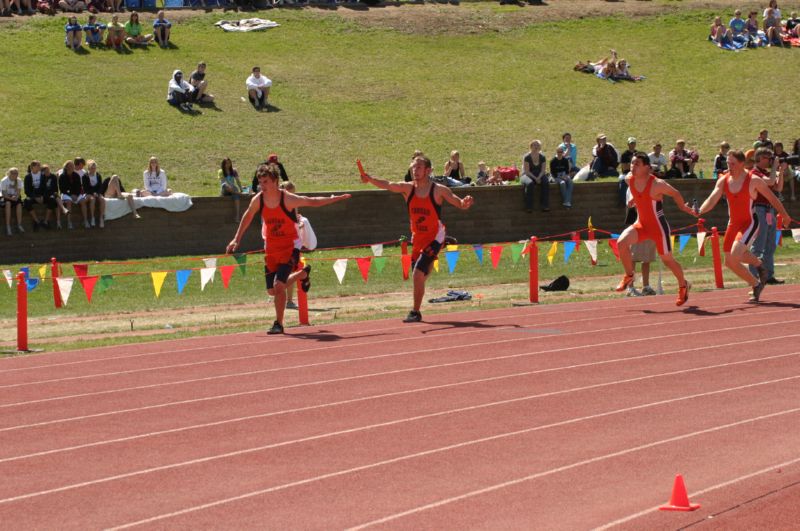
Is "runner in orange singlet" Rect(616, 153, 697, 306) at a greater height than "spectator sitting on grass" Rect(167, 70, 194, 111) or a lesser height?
Answer: lesser

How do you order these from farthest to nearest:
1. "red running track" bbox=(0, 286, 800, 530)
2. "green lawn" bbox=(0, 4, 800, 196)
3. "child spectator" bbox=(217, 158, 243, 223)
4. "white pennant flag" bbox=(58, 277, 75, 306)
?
1. "green lawn" bbox=(0, 4, 800, 196)
2. "child spectator" bbox=(217, 158, 243, 223)
3. "white pennant flag" bbox=(58, 277, 75, 306)
4. "red running track" bbox=(0, 286, 800, 530)

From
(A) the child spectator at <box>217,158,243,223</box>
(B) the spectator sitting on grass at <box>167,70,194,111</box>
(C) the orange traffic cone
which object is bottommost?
(C) the orange traffic cone

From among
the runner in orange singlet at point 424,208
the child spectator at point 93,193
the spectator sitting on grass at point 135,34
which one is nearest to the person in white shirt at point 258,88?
the spectator sitting on grass at point 135,34

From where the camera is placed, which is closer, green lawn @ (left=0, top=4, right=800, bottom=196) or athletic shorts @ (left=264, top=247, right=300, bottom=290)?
athletic shorts @ (left=264, top=247, right=300, bottom=290)

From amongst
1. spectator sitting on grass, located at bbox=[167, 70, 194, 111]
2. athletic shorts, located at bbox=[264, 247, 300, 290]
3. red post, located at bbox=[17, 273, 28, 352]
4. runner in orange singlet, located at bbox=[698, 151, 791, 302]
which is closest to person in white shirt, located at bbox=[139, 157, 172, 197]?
spectator sitting on grass, located at bbox=[167, 70, 194, 111]

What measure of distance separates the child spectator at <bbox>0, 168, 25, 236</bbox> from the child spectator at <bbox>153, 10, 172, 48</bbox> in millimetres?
15272

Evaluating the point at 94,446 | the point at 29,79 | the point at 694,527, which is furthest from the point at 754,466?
the point at 29,79

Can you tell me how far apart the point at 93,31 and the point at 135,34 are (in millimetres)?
1366

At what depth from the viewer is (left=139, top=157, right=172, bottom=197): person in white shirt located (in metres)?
27.4

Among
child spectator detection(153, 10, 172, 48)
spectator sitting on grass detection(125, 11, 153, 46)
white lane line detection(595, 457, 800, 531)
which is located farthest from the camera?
child spectator detection(153, 10, 172, 48)

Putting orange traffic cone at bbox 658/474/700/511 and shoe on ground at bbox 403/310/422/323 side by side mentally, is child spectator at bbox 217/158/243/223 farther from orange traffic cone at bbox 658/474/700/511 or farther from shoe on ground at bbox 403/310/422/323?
orange traffic cone at bbox 658/474/700/511

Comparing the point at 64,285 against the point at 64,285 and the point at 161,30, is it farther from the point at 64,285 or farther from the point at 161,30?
the point at 161,30

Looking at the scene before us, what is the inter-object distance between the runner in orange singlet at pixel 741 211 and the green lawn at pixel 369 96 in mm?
13626

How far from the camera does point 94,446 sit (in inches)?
380
